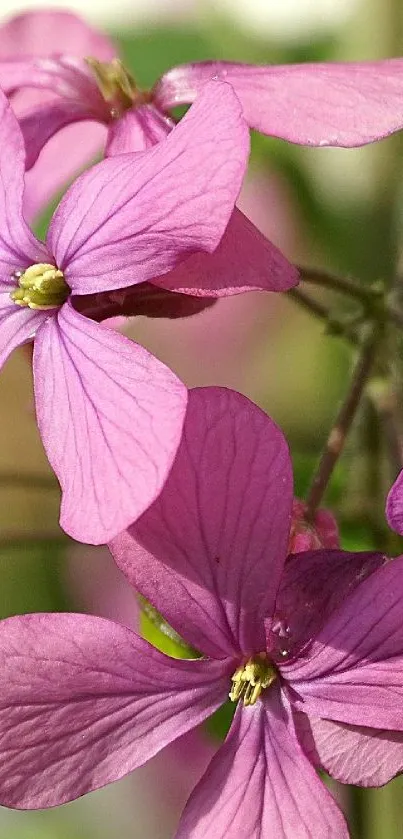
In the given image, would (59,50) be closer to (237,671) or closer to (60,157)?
(60,157)

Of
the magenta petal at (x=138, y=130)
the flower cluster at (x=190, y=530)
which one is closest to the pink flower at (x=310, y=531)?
the flower cluster at (x=190, y=530)

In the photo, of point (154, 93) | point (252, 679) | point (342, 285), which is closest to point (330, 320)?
point (342, 285)

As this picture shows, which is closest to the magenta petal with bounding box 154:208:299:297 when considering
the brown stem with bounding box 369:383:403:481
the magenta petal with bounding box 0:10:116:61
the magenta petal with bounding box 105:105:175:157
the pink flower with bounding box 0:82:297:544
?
the pink flower with bounding box 0:82:297:544

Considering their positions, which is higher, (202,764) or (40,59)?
(40,59)

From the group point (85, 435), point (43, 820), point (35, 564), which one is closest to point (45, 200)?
point (85, 435)

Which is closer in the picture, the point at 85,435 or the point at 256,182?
the point at 85,435

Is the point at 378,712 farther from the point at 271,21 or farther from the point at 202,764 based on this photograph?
the point at 271,21
